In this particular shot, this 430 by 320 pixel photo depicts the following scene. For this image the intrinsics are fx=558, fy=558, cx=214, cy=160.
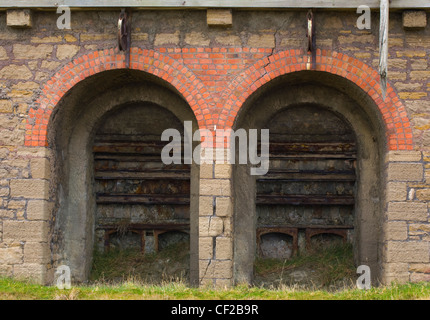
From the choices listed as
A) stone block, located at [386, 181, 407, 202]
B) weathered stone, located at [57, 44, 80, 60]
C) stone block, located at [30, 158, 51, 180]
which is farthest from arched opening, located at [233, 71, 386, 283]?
stone block, located at [30, 158, 51, 180]

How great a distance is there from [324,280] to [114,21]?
497cm

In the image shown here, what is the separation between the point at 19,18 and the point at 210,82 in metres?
2.84

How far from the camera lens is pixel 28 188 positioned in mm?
7781

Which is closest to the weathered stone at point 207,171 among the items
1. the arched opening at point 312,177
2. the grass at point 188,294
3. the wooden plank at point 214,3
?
the arched opening at point 312,177

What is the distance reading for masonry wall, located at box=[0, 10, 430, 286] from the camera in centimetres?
766

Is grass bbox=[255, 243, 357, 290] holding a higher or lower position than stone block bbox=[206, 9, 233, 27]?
lower

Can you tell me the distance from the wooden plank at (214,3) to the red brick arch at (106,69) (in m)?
0.65

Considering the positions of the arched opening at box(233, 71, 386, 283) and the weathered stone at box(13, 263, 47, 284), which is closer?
the weathered stone at box(13, 263, 47, 284)

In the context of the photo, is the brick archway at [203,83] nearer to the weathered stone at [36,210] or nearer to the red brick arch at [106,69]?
the red brick arch at [106,69]

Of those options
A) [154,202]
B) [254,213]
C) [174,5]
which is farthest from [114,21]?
[254,213]

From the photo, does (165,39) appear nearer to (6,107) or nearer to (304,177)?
(6,107)

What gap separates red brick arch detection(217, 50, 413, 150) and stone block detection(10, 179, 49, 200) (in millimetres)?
2641

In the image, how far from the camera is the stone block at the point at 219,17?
777 centimetres

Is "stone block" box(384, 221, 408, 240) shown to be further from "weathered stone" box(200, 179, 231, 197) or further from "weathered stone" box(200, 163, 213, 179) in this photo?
"weathered stone" box(200, 163, 213, 179)
